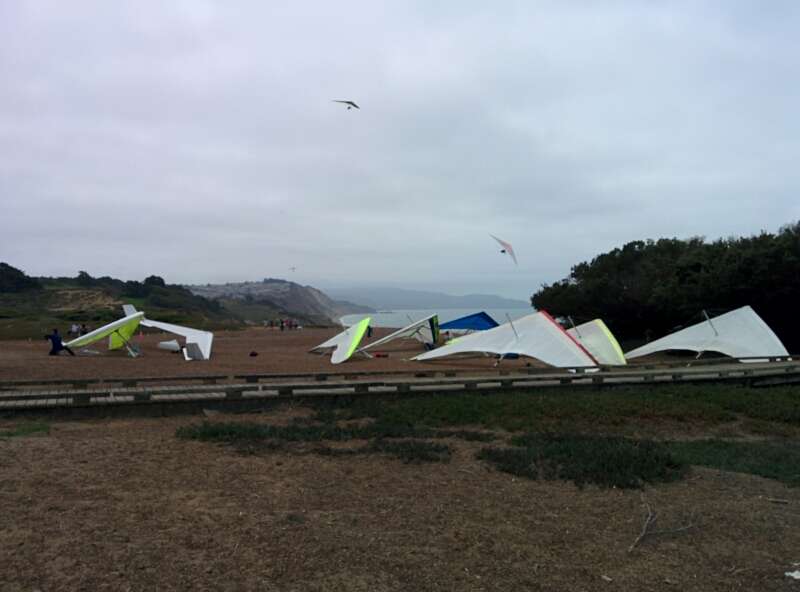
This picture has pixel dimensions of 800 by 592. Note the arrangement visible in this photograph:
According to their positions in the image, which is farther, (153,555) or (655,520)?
(655,520)

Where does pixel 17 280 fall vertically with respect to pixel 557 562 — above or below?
above

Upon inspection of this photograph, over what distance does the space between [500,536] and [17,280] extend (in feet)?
285

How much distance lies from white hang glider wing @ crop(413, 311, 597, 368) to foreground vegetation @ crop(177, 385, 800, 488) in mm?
4309

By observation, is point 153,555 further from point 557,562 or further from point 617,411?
point 617,411

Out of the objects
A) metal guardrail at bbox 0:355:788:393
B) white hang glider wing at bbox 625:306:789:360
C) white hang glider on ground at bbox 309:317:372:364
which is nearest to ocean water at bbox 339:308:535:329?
white hang glider on ground at bbox 309:317:372:364

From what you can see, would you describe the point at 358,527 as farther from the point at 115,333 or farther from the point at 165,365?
the point at 115,333

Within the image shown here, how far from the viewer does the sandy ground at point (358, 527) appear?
407 centimetres

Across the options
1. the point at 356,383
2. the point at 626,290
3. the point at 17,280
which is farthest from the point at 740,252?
the point at 17,280

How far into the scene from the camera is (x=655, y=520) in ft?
17.7

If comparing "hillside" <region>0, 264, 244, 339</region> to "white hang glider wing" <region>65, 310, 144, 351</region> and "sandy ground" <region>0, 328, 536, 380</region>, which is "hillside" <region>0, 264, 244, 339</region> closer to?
"white hang glider wing" <region>65, 310, 144, 351</region>

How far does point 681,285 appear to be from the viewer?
30.1 metres

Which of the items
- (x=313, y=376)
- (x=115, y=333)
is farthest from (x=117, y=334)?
(x=313, y=376)

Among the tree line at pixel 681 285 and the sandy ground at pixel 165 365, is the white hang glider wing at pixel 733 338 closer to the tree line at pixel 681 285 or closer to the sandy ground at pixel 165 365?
the tree line at pixel 681 285

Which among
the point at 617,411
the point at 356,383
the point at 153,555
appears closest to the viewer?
the point at 153,555
